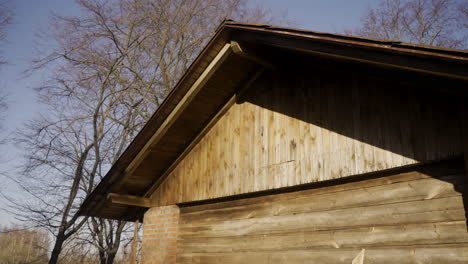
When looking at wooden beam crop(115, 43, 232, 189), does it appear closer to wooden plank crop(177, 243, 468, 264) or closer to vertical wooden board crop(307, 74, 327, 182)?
vertical wooden board crop(307, 74, 327, 182)

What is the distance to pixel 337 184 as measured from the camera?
5426 mm

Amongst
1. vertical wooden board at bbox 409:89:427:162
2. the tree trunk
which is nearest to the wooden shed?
vertical wooden board at bbox 409:89:427:162

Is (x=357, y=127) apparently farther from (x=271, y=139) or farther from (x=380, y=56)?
(x=271, y=139)

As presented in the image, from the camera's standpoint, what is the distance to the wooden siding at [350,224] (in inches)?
170

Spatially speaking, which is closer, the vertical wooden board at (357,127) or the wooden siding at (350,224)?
the wooden siding at (350,224)

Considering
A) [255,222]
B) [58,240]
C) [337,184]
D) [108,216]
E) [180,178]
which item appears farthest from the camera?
[58,240]

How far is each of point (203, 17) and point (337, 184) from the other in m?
13.6

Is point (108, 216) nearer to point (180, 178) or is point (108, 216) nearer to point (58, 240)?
point (180, 178)

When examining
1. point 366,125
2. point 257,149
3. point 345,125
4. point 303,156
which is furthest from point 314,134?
point 257,149

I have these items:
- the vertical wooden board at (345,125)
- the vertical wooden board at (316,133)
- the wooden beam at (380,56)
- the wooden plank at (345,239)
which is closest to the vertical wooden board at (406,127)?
the vertical wooden board at (345,125)

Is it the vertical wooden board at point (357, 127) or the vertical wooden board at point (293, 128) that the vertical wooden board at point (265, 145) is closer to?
the vertical wooden board at point (293, 128)

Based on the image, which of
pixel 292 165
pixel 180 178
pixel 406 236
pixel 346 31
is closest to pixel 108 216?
pixel 180 178

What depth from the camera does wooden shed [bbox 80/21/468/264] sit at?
14.1 feet

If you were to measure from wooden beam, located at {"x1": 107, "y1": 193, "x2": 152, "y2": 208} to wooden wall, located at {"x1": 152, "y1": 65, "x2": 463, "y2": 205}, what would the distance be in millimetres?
525
